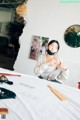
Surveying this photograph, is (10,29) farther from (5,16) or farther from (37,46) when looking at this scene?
(37,46)

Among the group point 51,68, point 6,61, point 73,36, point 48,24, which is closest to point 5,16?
point 6,61

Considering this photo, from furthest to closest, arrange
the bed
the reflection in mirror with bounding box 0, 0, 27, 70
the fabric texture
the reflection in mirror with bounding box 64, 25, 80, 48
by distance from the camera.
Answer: the reflection in mirror with bounding box 0, 0, 27, 70
the reflection in mirror with bounding box 64, 25, 80, 48
the fabric texture
the bed

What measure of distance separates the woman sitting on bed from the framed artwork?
1.25 m

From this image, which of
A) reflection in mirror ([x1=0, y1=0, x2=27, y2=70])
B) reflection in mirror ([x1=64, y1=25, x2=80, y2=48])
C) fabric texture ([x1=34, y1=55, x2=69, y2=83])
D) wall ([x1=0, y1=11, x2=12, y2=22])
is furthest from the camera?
wall ([x1=0, y1=11, x2=12, y2=22])

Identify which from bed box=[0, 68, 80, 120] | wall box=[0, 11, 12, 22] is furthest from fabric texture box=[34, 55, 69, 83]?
wall box=[0, 11, 12, 22]

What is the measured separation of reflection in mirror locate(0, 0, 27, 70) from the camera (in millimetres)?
4285

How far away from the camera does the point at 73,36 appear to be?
380cm

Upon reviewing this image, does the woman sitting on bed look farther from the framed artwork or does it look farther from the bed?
the framed artwork

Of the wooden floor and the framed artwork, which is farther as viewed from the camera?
the wooden floor

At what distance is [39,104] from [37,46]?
293 cm

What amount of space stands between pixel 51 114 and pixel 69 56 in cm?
275

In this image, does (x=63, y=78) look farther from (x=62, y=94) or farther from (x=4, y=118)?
(x=4, y=118)

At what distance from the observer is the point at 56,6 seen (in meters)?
3.90

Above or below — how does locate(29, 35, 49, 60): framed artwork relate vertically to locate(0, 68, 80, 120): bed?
above
